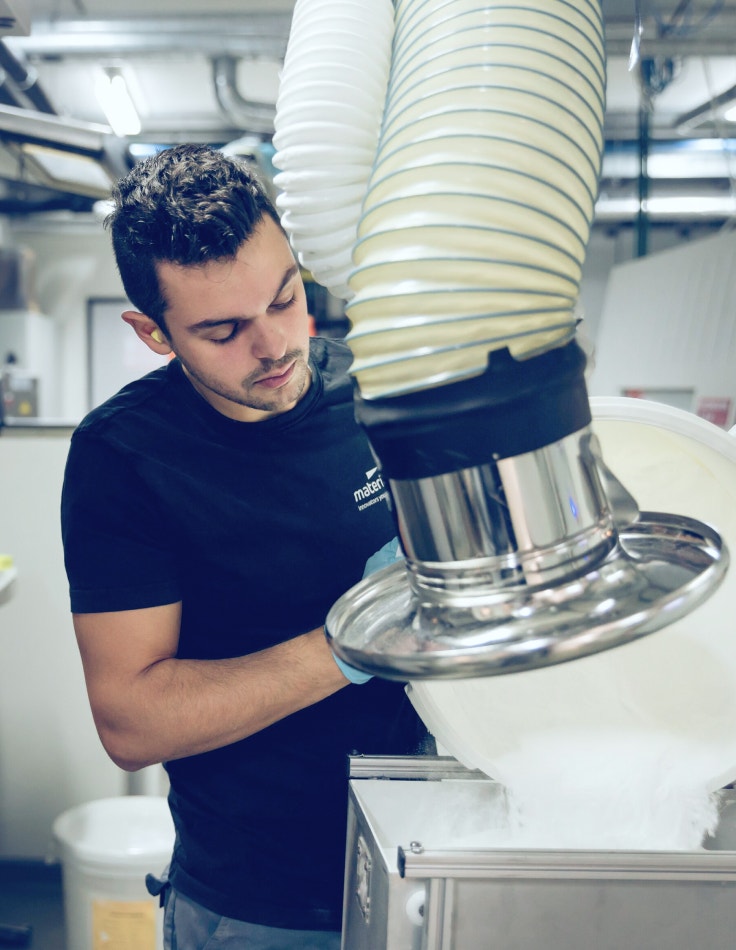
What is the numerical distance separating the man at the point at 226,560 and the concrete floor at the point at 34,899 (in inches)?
70.5

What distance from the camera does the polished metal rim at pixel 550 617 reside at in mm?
363

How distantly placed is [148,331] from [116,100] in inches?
114

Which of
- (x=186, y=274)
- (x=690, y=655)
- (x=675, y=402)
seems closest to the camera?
(x=690, y=655)

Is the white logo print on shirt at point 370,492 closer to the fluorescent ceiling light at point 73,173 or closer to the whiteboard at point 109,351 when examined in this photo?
the fluorescent ceiling light at point 73,173

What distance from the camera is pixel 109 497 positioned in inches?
38.6

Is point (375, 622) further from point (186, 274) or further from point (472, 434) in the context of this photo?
point (186, 274)

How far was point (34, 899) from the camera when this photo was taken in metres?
2.65

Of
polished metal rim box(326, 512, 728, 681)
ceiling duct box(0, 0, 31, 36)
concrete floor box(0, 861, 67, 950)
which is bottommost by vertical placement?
concrete floor box(0, 861, 67, 950)

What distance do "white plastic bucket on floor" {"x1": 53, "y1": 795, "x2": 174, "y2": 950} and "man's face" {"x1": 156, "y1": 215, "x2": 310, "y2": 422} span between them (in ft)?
4.53

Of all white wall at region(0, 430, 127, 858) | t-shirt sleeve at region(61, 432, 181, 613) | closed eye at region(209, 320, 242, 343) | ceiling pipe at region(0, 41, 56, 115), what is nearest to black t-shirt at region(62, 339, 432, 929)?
t-shirt sleeve at region(61, 432, 181, 613)

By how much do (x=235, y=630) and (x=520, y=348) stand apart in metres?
0.71

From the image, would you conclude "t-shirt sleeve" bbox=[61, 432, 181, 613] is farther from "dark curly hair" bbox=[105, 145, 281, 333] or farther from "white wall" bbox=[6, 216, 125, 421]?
"white wall" bbox=[6, 216, 125, 421]

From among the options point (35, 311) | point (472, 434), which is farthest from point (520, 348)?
point (35, 311)

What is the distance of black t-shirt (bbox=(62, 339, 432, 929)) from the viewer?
0.99m
